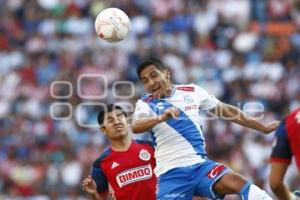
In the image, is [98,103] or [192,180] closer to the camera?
[192,180]

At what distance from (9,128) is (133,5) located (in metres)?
4.97

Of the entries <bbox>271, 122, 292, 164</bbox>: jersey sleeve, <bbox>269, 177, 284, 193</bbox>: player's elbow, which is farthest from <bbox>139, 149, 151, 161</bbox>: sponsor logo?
<bbox>271, 122, 292, 164</bbox>: jersey sleeve

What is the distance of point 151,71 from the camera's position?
38.7 ft

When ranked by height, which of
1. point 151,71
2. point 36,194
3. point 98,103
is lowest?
point 36,194

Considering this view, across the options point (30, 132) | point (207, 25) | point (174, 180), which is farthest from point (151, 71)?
point (207, 25)

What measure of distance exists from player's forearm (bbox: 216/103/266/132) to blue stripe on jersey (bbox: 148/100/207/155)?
59cm

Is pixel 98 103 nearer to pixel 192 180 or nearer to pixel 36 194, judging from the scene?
pixel 36 194

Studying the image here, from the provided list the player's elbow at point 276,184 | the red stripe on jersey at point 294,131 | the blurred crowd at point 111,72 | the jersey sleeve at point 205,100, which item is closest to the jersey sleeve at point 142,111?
the jersey sleeve at point 205,100

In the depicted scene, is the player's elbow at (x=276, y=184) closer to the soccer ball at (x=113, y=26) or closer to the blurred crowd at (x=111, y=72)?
the soccer ball at (x=113, y=26)

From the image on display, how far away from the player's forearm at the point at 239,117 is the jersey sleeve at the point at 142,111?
3.27 ft

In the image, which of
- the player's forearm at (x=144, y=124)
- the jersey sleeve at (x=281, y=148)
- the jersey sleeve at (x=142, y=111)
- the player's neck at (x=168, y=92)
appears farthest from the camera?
the player's neck at (x=168, y=92)

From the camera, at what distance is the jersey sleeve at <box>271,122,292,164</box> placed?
9523mm

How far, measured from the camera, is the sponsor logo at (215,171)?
1149 cm

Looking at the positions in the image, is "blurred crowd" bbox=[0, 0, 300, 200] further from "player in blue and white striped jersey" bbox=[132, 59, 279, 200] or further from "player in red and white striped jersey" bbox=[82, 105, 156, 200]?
"player in blue and white striped jersey" bbox=[132, 59, 279, 200]
